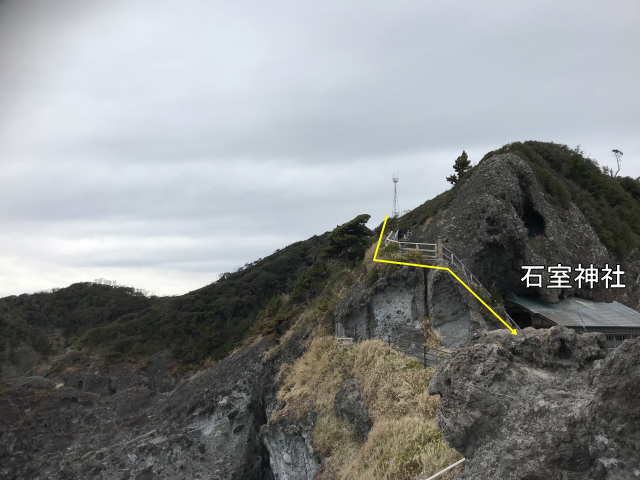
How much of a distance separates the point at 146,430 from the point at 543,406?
26200 millimetres

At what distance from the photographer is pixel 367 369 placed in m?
18.5

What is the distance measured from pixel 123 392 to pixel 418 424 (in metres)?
26.2

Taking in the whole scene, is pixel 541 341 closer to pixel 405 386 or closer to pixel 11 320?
pixel 405 386

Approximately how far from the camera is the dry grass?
12.2 metres

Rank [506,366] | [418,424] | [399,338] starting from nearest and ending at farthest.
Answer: [506,366] < [418,424] < [399,338]

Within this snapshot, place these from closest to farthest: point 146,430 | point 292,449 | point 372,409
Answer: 1. point 372,409
2. point 292,449
3. point 146,430

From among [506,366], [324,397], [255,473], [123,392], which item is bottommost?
[255,473]

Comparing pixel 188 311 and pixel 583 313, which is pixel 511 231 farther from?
pixel 188 311

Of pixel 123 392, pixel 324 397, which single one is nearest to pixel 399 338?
pixel 324 397

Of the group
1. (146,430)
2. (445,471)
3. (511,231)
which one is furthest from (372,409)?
(146,430)

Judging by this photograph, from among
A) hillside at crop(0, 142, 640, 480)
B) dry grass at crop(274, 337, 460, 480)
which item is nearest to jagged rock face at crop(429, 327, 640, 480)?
hillside at crop(0, 142, 640, 480)

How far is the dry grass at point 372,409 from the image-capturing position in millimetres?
12156

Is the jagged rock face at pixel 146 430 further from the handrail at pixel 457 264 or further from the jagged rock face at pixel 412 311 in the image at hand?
the handrail at pixel 457 264

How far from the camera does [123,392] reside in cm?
3378
